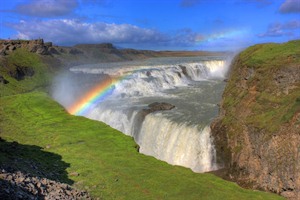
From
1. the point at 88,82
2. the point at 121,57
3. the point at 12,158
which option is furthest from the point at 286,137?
the point at 121,57

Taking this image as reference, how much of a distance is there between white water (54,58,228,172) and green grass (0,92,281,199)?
6015 millimetres

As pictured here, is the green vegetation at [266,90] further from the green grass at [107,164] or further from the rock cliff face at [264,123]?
the green grass at [107,164]

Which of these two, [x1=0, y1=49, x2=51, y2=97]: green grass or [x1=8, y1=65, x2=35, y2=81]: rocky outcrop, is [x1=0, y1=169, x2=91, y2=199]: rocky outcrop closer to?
[x1=0, y1=49, x2=51, y2=97]: green grass

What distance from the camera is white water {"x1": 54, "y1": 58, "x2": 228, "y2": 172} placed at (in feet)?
98.1

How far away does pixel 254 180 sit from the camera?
78.1ft

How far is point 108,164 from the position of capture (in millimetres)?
21406

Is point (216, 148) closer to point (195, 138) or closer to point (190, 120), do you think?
point (195, 138)

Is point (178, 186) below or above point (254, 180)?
above

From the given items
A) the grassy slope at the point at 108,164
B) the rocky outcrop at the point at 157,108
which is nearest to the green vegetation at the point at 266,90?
the grassy slope at the point at 108,164

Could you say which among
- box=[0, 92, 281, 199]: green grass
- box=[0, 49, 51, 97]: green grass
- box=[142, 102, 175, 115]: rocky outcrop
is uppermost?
box=[0, 49, 51, 97]: green grass

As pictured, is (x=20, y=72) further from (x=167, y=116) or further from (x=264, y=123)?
(x=264, y=123)

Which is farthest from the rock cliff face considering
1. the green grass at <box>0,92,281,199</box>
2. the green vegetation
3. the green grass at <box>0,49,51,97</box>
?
the green grass at <box>0,49,51,97</box>

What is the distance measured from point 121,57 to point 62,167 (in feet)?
546

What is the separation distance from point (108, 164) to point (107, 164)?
7 cm
